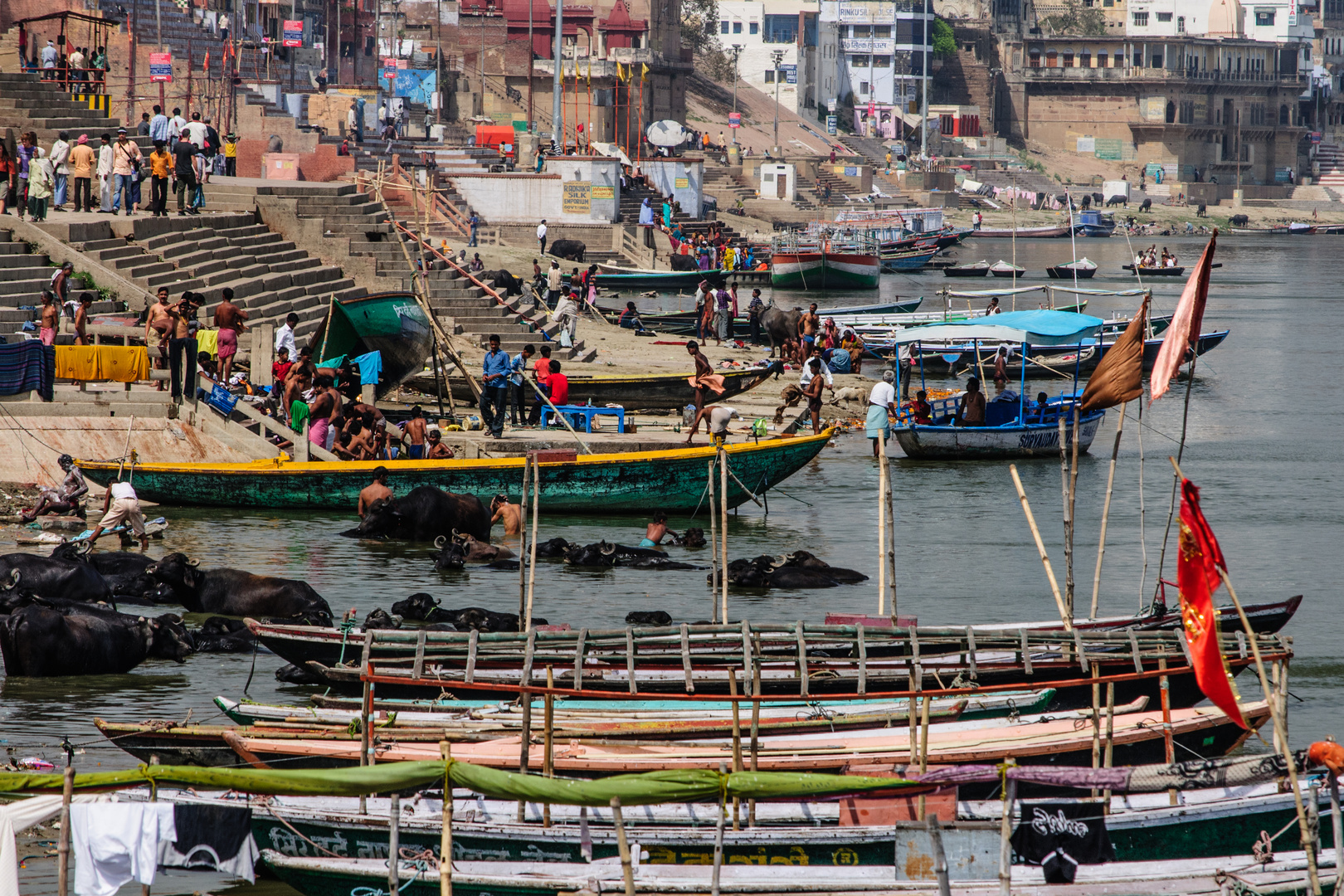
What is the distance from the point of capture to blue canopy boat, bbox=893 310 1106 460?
25.2 m

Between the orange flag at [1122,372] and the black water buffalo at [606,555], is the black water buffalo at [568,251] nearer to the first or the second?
the black water buffalo at [606,555]

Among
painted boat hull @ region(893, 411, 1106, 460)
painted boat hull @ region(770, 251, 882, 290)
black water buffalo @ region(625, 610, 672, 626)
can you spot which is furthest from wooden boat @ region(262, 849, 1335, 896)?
painted boat hull @ region(770, 251, 882, 290)

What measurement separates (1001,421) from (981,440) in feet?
4.61

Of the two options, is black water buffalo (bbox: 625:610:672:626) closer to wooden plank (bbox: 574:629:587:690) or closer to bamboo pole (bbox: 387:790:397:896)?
wooden plank (bbox: 574:629:587:690)

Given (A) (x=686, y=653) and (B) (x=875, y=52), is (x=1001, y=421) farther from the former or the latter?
(B) (x=875, y=52)

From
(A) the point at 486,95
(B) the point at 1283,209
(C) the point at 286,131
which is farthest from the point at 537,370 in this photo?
(B) the point at 1283,209

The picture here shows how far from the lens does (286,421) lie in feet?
69.9

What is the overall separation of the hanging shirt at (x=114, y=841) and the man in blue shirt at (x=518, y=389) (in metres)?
15.2

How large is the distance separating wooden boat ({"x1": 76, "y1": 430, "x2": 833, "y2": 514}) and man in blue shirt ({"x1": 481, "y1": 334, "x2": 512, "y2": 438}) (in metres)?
2.33

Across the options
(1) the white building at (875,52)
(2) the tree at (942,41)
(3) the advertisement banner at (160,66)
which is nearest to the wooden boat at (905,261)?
(3) the advertisement banner at (160,66)

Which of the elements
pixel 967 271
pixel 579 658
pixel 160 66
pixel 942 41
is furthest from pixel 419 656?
pixel 942 41

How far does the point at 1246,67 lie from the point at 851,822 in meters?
118

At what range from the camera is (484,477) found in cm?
1958

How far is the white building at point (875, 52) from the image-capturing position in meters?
109
